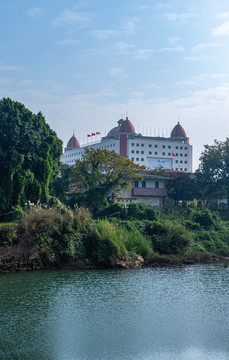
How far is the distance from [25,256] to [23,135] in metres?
11.8

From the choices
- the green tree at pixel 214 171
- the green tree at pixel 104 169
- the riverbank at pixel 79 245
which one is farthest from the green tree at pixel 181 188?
the riverbank at pixel 79 245

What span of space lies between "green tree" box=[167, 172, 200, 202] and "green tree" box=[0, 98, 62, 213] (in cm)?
2649

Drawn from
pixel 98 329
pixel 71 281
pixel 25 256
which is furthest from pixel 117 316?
pixel 25 256

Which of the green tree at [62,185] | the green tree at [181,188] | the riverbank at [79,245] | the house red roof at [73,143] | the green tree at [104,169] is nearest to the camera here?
the riverbank at [79,245]

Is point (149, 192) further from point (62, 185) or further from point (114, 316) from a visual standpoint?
point (114, 316)

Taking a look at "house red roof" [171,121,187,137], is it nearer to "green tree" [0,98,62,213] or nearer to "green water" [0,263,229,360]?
"green tree" [0,98,62,213]

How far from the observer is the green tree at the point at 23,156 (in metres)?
33.5

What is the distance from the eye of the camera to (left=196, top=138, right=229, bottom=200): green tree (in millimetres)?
59000

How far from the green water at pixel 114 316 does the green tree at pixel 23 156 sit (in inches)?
375

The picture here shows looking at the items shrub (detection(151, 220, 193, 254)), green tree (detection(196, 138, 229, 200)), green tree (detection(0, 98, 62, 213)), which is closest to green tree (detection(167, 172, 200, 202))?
green tree (detection(196, 138, 229, 200))

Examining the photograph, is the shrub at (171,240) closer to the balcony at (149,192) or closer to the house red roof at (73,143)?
the balcony at (149,192)

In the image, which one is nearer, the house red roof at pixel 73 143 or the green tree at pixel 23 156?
the green tree at pixel 23 156

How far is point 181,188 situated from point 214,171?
16.3ft

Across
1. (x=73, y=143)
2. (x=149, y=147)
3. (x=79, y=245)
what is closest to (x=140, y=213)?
(x=79, y=245)
